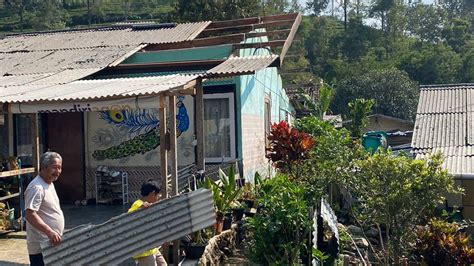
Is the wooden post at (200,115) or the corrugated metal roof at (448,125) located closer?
the wooden post at (200,115)

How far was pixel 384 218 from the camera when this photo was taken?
23.9ft

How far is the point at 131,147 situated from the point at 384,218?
641 centimetres

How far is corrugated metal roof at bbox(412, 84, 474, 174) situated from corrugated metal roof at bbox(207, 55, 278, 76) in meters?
3.50

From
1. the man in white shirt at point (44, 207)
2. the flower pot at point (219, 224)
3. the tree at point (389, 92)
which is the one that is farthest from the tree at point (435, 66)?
the man in white shirt at point (44, 207)

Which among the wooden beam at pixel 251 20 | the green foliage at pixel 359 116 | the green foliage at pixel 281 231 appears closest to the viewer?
the green foliage at pixel 281 231

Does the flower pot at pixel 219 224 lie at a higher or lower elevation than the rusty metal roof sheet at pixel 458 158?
lower

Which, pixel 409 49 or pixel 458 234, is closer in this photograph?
pixel 458 234

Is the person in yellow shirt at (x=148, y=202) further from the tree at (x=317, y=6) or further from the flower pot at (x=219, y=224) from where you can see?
the tree at (x=317, y=6)

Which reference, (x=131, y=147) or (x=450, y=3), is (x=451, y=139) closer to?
(x=131, y=147)

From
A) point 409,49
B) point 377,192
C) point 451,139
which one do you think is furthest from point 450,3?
point 377,192

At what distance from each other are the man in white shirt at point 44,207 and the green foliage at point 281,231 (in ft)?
9.18

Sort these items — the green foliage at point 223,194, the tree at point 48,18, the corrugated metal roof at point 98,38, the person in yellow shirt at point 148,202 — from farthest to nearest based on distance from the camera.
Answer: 1. the tree at point 48,18
2. the corrugated metal roof at point 98,38
3. the green foliage at point 223,194
4. the person in yellow shirt at point 148,202

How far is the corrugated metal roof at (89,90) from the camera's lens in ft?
23.8

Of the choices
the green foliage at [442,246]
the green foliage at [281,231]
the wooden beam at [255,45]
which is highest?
the wooden beam at [255,45]
